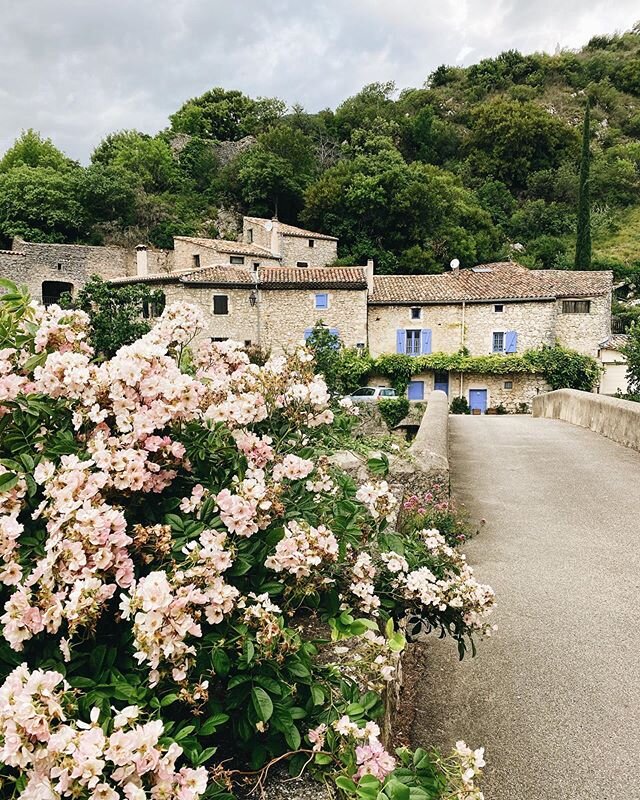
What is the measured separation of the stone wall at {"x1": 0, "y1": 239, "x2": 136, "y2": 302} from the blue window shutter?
2071 centimetres

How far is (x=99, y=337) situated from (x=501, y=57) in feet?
281

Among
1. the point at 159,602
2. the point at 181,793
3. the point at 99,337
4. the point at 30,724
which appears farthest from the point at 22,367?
the point at 99,337

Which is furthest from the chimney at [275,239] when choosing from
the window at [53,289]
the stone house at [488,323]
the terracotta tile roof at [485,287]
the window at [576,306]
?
the window at [576,306]

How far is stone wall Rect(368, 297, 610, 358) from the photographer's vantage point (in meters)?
30.6

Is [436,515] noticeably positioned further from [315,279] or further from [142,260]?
[142,260]

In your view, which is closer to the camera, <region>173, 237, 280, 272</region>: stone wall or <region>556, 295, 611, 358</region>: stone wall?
<region>556, 295, 611, 358</region>: stone wall

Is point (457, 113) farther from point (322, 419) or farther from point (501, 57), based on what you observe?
point (322, 419)

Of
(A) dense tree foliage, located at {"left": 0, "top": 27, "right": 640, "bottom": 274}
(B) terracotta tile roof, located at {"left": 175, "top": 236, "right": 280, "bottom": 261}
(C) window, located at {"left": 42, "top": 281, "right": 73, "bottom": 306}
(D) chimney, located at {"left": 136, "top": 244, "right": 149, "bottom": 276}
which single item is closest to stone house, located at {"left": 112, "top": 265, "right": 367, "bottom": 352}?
(B) terracotta tile roof, located at {"left": 175, "top": 236, "right": 280, "bottom": 261}

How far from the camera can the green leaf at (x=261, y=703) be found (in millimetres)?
1448

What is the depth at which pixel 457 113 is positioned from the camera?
72.8 metres

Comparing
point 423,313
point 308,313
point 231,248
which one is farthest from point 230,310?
point 423,313

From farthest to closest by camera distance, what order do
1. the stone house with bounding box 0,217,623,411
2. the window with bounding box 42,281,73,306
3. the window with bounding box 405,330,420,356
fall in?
the window with bounding box 42,281,73,306, the window with bounding box 405,330,420,356, the stone house with bounding box 0,217,623,411

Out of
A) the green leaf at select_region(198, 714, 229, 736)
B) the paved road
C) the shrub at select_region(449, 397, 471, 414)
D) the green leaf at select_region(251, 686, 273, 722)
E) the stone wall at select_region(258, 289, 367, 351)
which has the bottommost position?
the shrub at select_region(449, 397, 471, 414)

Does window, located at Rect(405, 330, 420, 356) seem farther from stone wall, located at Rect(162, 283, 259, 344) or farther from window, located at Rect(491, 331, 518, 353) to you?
stone wall, located at Rect(162, 283, 259, 344)
